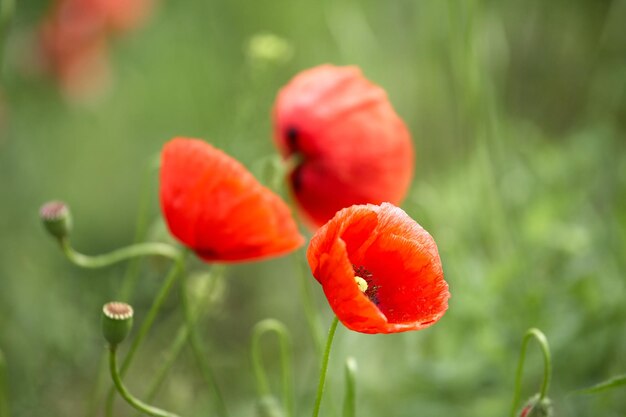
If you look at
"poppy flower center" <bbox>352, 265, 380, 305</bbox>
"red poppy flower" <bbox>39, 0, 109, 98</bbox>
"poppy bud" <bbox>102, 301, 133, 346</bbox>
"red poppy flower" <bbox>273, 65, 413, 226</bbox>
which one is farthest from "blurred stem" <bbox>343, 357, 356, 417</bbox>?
"red poppy flower" <bbox>39, 0, 109, 98</bbox>

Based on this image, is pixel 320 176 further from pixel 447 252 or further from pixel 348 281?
pixel 348 281

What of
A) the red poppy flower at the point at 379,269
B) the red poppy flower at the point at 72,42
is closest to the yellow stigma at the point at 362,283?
the red poppy flower at the point at 379,269

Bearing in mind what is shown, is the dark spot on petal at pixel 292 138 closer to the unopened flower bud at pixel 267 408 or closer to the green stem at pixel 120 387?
the unopened flower bud at pixel 267 408

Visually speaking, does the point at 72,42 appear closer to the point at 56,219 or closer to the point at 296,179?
the point at 296,179

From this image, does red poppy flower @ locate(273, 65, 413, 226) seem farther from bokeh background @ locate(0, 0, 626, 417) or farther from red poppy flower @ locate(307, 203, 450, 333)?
red poppy flower @ locate(307, 203, 450, 333)

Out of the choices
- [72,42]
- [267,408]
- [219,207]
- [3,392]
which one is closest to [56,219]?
[219,207]

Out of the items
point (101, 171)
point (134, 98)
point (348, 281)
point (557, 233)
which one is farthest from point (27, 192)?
point (348, 281)
